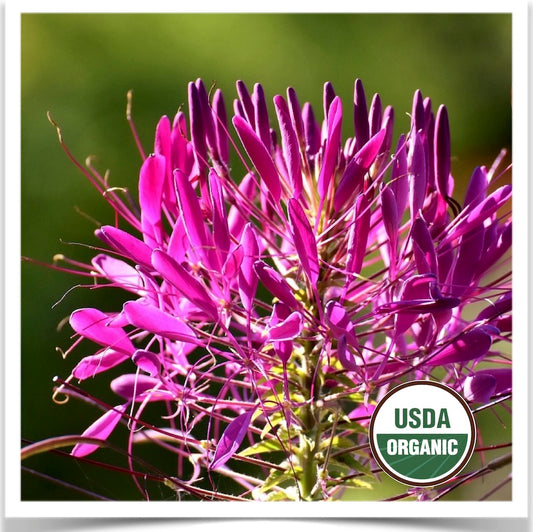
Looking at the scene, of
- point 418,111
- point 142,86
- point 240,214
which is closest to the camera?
point 418,111

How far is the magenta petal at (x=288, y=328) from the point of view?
878 mm

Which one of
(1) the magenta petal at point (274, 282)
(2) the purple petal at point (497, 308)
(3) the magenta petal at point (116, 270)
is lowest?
(2) the purple petal at point (497, 308)

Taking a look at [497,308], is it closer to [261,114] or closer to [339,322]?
[339,322]

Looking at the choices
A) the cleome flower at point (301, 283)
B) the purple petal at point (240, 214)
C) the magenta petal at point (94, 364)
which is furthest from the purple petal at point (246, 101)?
the magenta petal at point (94, 364)

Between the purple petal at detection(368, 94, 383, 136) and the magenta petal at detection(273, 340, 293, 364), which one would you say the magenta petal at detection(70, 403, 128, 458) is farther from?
the purple petal at detection(368, 94, 383, 136)

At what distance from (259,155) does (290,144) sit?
48 millimetres

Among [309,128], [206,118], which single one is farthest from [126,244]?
[309,128]

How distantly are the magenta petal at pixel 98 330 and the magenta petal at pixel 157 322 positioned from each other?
0.07m

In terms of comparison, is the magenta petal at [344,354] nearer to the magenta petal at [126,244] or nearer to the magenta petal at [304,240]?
the magenta petal at [304,240]

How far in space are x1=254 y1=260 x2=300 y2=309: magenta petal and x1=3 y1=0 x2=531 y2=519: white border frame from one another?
269mm

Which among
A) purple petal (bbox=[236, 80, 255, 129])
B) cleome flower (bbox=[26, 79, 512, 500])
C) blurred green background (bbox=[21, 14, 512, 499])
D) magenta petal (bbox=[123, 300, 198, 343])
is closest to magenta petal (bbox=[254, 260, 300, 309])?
cleome flower (bbox=[26, 79, 512, 500])

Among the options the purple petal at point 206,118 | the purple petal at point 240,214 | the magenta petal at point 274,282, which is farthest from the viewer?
the purple petal at point 240,214

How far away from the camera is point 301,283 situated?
1.01 m
